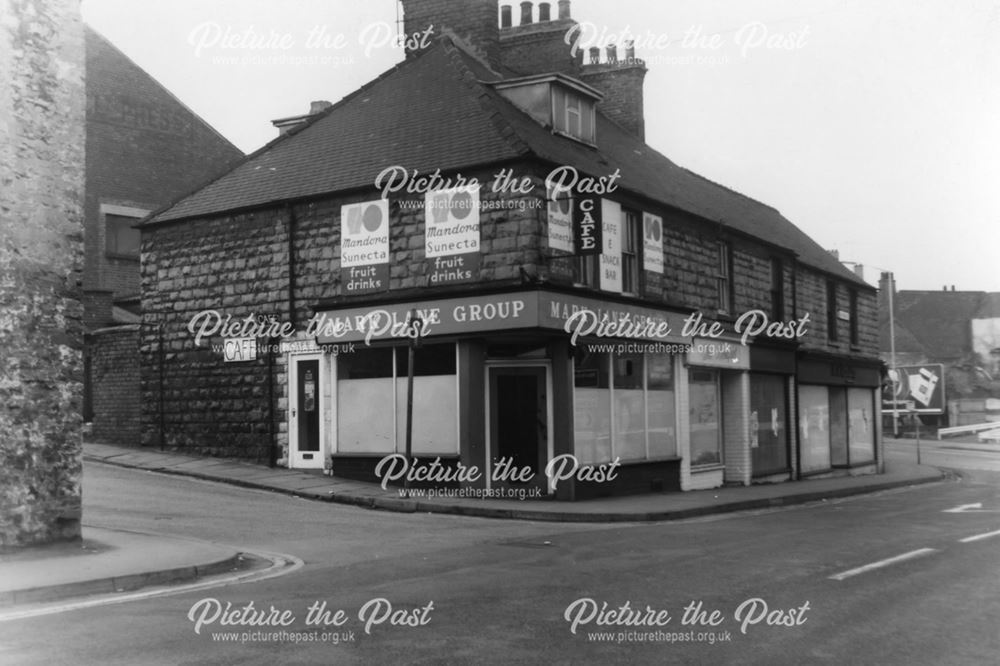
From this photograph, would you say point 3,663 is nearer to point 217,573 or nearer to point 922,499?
point 217,573

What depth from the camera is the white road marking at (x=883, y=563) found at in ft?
31.7

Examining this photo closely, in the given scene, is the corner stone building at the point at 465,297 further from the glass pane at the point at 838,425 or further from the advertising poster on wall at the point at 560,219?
the glass pane at the point at 838,425

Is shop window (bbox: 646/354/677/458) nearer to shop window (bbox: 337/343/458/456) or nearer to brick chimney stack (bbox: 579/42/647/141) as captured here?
shop window (bbox: 337/343/458/456)

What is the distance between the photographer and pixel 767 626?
740 cm

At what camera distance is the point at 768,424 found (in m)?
26.5

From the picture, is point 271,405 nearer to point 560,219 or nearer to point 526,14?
point 560,219

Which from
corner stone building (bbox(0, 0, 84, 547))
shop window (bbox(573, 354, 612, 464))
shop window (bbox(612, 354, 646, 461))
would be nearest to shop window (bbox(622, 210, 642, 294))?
shop window (bbox(612, 354, 646, 461))

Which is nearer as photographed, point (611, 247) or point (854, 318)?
point (611, 247)

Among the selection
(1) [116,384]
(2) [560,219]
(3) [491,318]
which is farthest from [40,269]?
(1) [116,384]

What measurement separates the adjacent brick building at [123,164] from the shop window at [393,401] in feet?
37.6

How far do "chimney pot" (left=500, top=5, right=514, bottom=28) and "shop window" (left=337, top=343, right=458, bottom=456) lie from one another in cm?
1272

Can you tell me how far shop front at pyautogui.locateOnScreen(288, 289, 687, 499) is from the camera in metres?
18.2

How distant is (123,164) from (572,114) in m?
16.3

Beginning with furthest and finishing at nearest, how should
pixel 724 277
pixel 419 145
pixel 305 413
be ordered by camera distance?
pixel 724 277 → pixel 305 413 → pixel 419 145
